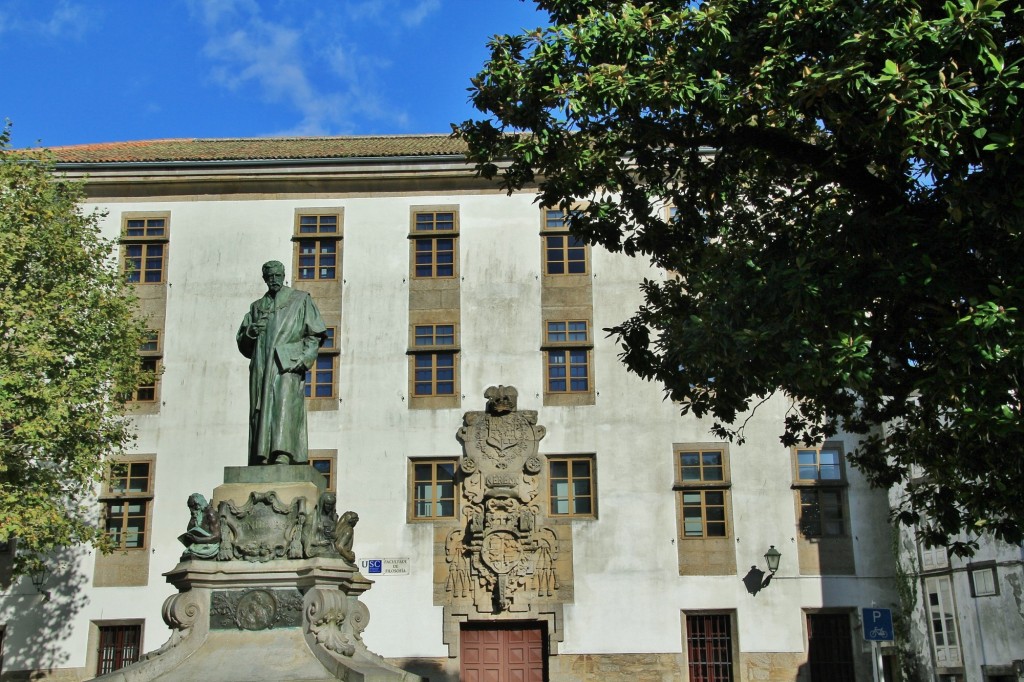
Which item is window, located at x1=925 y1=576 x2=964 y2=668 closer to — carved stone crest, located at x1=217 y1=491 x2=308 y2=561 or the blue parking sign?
the blue parking sign

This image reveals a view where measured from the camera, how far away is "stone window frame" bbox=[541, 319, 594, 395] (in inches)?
950

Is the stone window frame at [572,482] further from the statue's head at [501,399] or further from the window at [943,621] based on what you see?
the window at [943,621]

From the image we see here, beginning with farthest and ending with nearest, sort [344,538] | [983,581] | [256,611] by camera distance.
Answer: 1. [983,581]
2. [344,538]
3. [256,611]

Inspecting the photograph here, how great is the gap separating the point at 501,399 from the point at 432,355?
1903mm

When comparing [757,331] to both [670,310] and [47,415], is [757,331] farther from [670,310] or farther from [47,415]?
[47,415]

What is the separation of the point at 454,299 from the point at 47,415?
8746 millimetres

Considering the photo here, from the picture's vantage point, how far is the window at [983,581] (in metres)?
21.0

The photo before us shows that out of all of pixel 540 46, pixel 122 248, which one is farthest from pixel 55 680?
pixel 540 46

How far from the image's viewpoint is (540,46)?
1160 centimetres

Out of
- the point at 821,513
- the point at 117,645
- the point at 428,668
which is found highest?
the point at 821,513

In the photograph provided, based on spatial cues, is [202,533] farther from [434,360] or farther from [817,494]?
[817,494]

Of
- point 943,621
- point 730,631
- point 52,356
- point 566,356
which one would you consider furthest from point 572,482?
point 52,356

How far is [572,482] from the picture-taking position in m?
23.6

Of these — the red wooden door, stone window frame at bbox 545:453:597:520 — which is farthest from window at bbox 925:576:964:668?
the red wooden door
